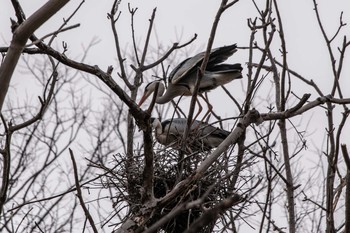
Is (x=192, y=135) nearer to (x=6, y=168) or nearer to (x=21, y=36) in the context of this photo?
(x=6, y=168)

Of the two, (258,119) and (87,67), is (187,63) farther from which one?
(87,67)

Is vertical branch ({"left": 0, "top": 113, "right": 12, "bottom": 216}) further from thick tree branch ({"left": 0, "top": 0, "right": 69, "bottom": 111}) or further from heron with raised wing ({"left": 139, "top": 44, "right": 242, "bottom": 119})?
heron with raised wing ({"left": 139, "top": 44, "right": 242, "bottom": 119})

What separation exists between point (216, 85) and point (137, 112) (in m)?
3.82

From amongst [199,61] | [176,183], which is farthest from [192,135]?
[176,183]

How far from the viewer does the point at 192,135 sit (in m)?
6.11

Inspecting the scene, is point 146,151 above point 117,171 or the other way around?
the other way around

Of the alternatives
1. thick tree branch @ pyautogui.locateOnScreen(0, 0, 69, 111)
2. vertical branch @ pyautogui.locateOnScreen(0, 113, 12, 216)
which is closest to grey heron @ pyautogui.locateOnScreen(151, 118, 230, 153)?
vertical branch @ pyautogui.locateOnScreen(0, 113, 12, 216)

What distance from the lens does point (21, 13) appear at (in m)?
2.95

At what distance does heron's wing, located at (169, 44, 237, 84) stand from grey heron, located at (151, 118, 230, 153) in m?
0.50

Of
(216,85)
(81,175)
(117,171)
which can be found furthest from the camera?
(81,175)

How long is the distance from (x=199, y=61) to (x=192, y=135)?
3.13 feet

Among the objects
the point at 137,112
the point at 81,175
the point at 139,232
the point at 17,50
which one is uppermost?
the point at 81,175

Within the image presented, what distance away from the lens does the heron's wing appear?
6.75m

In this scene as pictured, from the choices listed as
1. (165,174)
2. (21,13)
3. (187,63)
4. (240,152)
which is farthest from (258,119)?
(187,63)
